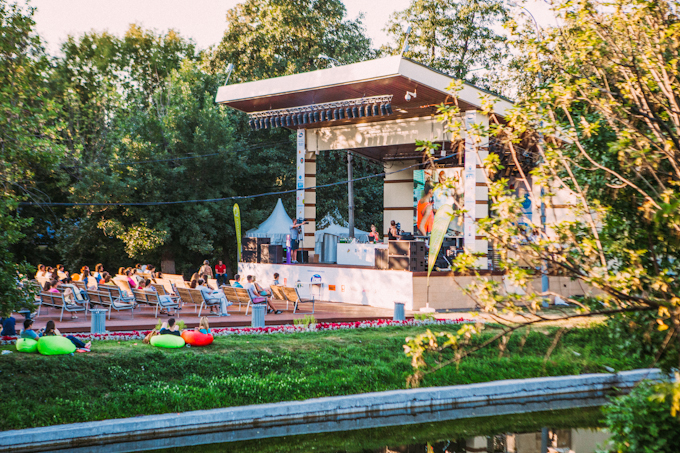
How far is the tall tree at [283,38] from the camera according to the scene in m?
27.3

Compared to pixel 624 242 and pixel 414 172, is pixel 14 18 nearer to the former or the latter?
pixel 624 242

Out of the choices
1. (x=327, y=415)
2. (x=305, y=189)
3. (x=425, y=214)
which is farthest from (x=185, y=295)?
(x=425, y=214)

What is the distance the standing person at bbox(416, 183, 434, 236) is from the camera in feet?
69.7

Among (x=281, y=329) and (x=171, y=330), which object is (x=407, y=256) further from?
(x=171, y=330)

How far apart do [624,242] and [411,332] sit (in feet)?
25.3

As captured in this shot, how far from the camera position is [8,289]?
6.66 meters

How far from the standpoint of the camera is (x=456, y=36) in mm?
29328

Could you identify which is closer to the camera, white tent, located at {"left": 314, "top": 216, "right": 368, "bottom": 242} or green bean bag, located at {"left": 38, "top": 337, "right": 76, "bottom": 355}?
green bean bag, located at {"left": 38, "top": 337, "right": 76, "bottom": 355}

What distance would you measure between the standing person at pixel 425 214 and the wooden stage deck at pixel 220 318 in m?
6.51

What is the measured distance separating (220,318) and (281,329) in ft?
5.90

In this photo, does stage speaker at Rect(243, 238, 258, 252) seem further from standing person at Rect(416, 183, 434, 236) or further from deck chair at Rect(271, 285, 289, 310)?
standing person at Rect(416, 183, 434, 236)

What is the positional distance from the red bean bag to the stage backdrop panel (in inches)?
255

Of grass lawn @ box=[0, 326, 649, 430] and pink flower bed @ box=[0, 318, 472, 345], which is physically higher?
pink flower bed @ box=[0, 318, 472, 345]

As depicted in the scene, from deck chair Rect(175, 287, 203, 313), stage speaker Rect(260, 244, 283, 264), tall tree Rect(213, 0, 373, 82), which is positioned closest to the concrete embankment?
deck chair Rect(175, 287, 203, 313)
